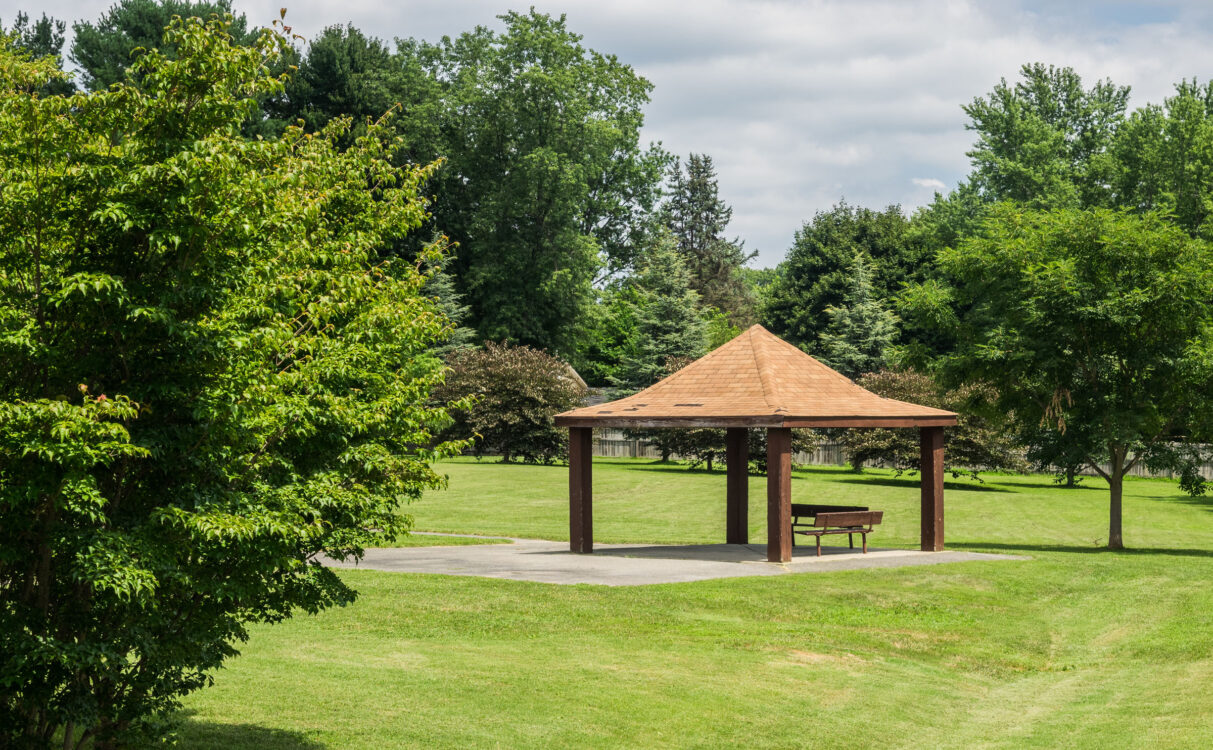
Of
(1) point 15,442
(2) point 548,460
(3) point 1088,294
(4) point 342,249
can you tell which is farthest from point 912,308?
(1) point 15,442

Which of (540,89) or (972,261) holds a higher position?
(540,89)

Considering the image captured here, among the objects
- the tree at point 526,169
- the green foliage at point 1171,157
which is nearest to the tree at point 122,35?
the tree at point 526,169

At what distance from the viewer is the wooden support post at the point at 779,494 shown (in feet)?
70.7

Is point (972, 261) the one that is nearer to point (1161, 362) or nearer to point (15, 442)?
point (1161, 362)

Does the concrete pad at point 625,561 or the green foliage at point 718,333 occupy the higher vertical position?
the green foliage at point 718,333

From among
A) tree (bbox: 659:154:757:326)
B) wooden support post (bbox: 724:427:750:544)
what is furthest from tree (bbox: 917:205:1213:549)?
tree (bbox: 659:154:757:326)

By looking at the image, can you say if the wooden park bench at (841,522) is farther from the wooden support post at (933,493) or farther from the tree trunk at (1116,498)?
the tree trunk at (1116,498)

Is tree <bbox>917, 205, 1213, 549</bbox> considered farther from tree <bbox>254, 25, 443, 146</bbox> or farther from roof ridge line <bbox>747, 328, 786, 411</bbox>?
tree <bbox>254, 25, 443, 146</bbox>

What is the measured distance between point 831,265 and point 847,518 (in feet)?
174

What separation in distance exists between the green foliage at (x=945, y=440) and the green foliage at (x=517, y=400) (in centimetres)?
1244

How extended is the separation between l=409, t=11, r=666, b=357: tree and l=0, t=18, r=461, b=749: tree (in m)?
57.2

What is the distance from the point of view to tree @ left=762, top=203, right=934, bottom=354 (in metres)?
72.6

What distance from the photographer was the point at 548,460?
52.7 m

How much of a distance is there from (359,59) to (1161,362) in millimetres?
53252
